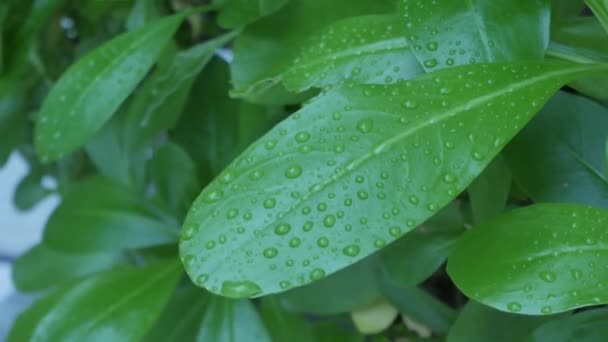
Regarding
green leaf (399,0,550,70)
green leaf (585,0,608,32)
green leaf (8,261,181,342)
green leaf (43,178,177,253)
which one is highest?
green leaf (585,0,608,32)

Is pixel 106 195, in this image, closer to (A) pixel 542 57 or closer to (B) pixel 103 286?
(B) pixel 103 286

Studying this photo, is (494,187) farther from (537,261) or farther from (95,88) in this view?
(95,88)

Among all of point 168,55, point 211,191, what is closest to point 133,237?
point 168,55

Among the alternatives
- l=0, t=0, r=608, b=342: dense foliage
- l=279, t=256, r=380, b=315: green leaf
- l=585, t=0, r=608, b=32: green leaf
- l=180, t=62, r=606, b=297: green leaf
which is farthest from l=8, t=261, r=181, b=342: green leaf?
l=585, t=0, r=608, b=32: green leaf

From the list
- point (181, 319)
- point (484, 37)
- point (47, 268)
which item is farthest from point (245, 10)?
point (47, 268)

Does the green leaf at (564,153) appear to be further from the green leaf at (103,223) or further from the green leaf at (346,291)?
the green leaf at (103,223)

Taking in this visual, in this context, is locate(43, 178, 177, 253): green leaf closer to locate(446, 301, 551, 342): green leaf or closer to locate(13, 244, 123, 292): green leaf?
locate(13, 244, 123, 292): green leaf
